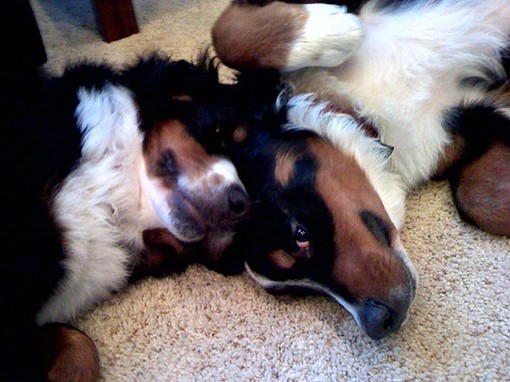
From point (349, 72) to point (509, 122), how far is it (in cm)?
44

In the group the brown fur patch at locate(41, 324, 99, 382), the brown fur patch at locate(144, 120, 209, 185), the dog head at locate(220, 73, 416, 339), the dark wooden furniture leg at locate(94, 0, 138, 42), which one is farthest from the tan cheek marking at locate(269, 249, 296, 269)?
the dark wooden furniture leg at locate(94, 0, 138, 42)

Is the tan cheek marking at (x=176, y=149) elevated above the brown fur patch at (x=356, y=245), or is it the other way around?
the tan cheek marking at (x=176, y=149)

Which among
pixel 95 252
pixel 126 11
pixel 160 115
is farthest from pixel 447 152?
pixel 126 11

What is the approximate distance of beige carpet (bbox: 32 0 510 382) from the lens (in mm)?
1174

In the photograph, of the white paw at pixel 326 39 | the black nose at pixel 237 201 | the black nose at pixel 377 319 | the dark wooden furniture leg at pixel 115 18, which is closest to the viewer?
the black nose at pixel 377 319

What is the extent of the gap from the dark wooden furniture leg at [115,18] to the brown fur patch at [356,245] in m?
1.30

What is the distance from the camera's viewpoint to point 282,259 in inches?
49.6

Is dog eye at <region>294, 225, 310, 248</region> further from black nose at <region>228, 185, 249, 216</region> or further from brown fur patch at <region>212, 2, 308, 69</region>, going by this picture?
brown fur patch at <region>212, 2, 308, 69</region>

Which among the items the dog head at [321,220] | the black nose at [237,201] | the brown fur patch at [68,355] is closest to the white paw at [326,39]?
the dog head at [321,220]

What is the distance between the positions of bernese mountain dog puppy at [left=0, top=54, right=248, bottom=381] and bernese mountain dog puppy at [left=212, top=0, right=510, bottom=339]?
10 cm

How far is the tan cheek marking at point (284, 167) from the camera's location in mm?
1271

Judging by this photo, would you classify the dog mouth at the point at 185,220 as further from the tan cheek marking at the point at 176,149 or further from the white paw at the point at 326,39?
the white paw at the point at 326,39

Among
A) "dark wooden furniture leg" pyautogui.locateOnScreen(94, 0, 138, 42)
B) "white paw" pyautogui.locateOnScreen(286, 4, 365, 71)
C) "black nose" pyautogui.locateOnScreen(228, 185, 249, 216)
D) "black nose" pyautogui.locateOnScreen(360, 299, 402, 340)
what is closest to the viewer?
"black nose" pyautogui.locateOnScreen(360, 299, 402, 340)

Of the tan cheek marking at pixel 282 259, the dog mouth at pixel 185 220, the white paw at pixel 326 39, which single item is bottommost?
the tan cheek marking at pixel 282 259
